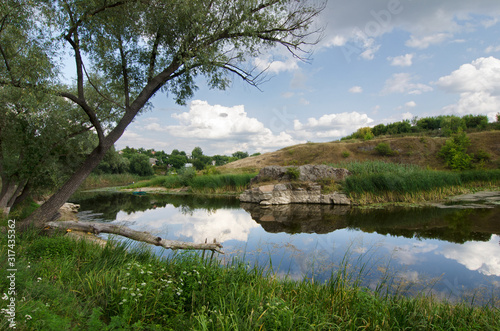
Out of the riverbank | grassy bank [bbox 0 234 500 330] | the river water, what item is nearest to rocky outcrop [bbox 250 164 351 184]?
the riverbank

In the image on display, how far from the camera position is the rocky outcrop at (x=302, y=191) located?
626 inches

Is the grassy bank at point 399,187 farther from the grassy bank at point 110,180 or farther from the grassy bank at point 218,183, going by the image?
the grassy bank at point 110,180

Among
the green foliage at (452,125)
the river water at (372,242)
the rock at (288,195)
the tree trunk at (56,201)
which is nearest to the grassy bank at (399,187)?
the rock at (288,195)

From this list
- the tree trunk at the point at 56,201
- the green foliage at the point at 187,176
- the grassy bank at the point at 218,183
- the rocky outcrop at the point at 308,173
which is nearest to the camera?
the tree trunk at the point at 56,201

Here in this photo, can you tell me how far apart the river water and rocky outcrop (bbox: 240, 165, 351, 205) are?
8.08 feet

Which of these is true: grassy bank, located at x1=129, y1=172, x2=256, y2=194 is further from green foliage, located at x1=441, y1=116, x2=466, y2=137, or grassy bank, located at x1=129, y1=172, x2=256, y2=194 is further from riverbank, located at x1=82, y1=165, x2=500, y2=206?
green foliage, located at x1=441, y1=116, x2=466, y2=137

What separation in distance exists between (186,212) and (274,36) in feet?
32.4

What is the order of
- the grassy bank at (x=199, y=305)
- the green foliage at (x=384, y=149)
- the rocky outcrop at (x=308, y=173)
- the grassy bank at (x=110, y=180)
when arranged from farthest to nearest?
1. the grassy bank at (x=110, y=180)
2. the green foliage at (x=384, y=149)
3. the rocky outcrop at (x=308, y=173)
4. the grassy bank at (x=199, y=305)

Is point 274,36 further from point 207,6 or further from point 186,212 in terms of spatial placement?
point 186,212

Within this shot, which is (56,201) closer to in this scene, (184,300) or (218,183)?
(184,300)

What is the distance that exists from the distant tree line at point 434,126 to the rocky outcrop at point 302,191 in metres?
24.9

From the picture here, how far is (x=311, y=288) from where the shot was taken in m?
3.76

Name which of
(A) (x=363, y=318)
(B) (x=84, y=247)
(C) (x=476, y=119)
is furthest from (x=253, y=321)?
(C) (x=476, y=119)

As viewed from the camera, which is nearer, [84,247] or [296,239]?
[84,247]
